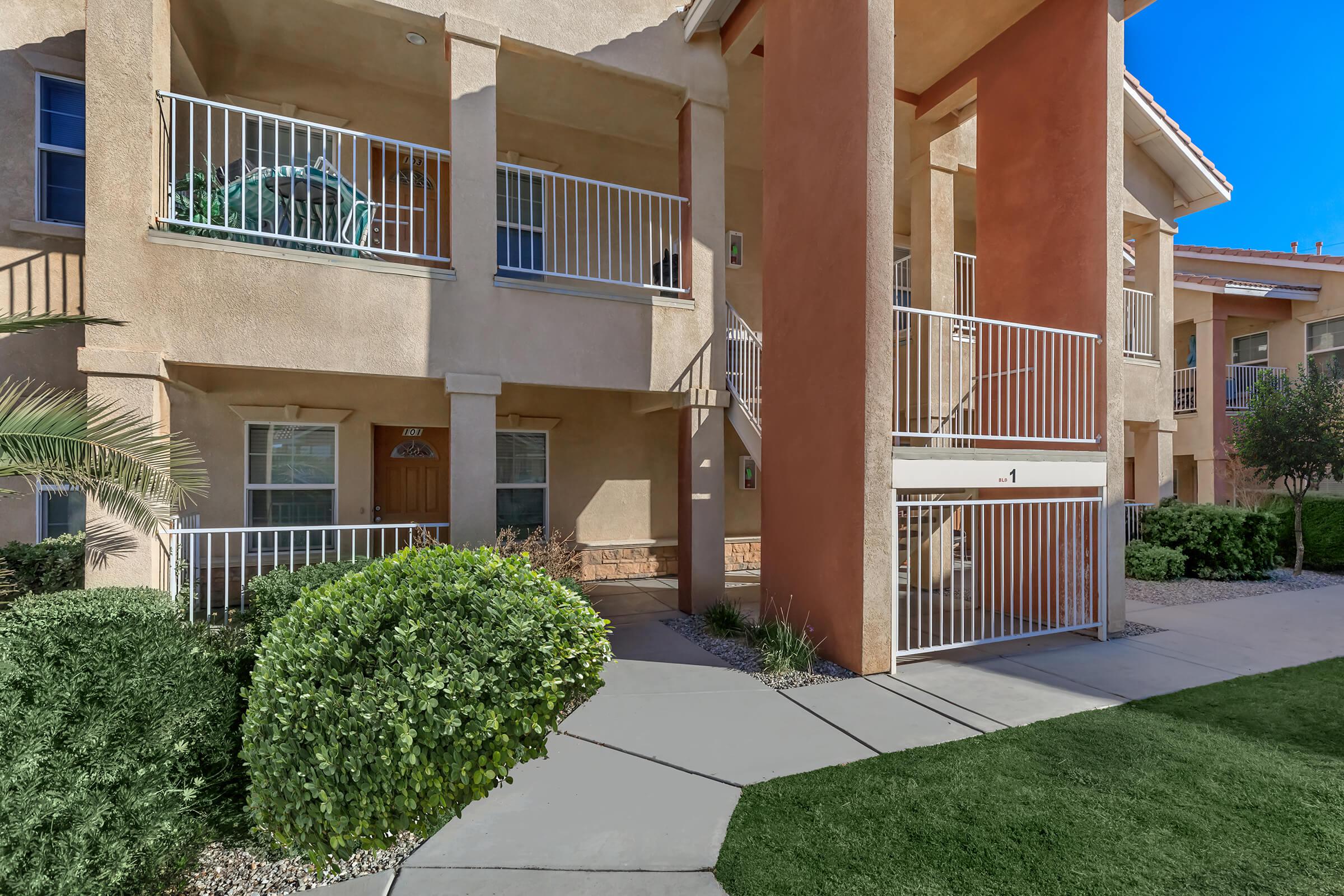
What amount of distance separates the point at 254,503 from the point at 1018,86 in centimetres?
1097

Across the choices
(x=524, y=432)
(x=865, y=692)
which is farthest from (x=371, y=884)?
(x=524, y=432)

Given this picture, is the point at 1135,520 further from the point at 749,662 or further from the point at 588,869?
the point at 588,869

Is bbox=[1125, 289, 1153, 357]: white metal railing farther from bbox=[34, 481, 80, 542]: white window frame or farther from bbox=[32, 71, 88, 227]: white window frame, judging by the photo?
bbox=[34, 481, 80, 542]: white window frame

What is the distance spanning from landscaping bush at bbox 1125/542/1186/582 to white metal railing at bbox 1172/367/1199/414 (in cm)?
874

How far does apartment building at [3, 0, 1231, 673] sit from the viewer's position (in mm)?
5887

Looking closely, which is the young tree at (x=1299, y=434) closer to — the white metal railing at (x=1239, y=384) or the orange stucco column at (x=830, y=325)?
the white metal railing at (x=1239, y=384)

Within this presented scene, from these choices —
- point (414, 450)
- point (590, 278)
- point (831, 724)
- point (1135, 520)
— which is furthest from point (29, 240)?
point (1135, 520)

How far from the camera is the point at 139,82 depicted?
19.4ft

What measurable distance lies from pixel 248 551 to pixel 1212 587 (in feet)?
44.5

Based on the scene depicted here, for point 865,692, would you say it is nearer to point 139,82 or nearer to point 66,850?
point 66,850

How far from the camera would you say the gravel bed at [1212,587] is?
9227 millimetres

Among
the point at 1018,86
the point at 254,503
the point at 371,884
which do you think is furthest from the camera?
the point at 254,503

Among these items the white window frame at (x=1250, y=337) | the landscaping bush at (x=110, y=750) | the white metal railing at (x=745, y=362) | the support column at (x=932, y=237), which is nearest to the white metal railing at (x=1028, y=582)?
the white metal railing at (x=745, y=362)

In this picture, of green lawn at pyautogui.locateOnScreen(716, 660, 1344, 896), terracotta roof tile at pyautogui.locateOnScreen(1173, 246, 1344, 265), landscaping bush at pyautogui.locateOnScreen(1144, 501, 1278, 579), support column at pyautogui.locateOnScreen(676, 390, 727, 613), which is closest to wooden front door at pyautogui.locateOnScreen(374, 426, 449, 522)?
support column at pyautogui.locateOnScreen(676, 390, 727, 613)
